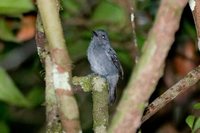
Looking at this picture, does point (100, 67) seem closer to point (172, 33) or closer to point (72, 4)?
point (72, 4)

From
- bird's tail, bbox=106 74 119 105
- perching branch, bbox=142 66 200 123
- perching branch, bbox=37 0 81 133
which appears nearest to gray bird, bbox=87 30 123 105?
bird's tail, bbox=106 74 119 105

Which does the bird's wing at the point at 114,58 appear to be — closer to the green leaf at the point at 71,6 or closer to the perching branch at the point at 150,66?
the green leaf at the point at 71,6

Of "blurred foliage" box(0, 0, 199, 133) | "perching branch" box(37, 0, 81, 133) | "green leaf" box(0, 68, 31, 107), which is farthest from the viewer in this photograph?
"blurred foliage" box(0, 0, 199, 133)

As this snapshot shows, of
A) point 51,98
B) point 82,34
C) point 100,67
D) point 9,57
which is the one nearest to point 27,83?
point 9,57

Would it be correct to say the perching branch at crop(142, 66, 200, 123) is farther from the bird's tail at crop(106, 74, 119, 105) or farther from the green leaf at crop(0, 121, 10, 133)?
the green leaf at crop(0, 121, 10, 133)

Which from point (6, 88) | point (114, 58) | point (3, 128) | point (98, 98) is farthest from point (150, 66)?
point (3, 128)

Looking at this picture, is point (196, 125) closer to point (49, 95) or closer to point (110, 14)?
point (49, 95)
